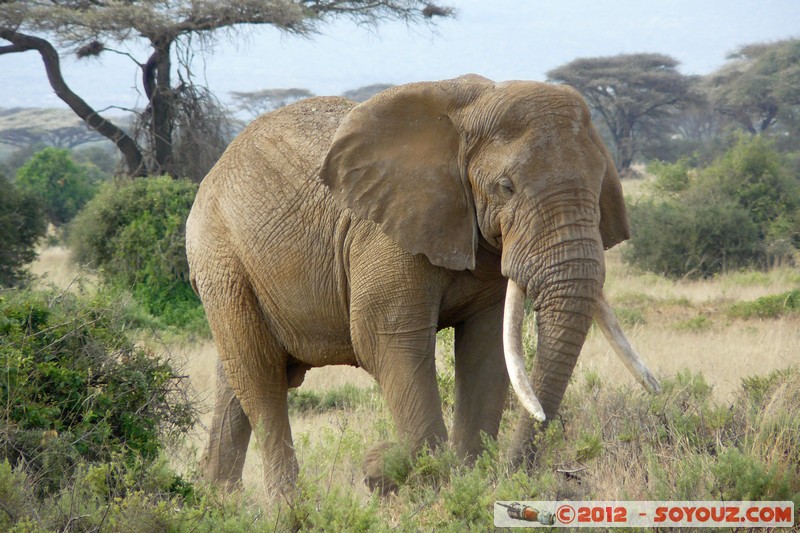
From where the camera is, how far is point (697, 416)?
564 cm

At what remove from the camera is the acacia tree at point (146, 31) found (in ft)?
58.0

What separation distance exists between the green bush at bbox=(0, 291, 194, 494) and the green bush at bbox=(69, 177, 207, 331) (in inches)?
276

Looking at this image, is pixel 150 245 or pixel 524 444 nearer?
pixel 524 444

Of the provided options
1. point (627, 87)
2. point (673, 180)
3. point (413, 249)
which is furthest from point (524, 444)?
point (627, 87)

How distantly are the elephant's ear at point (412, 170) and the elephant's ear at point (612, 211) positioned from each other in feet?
2.13

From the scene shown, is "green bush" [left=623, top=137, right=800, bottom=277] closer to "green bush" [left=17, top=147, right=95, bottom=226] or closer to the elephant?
the elephant

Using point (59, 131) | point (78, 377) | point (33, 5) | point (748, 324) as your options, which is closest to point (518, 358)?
point (78, 377)

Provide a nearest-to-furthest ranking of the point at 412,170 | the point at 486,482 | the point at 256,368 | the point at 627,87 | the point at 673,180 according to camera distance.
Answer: the point at 486,482
the point at 412,170
the point at 256,368
the point at 673,180
the point at 627,87

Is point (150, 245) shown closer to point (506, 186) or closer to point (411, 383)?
point (411, 383)

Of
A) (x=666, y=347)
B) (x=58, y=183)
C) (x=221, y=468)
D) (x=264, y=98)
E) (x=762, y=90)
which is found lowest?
(x=264, y=98)

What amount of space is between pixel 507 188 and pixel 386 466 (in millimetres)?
1549

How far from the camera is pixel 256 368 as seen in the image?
244 inches

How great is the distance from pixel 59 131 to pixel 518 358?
218 ft

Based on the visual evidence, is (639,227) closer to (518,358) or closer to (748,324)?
(748,324)
